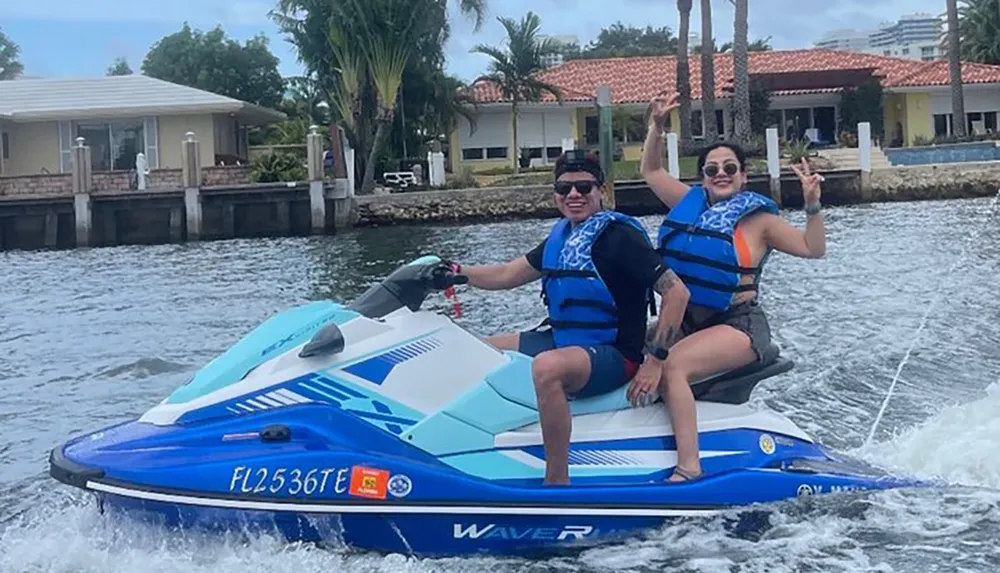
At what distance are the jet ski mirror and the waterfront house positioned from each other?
37.9m

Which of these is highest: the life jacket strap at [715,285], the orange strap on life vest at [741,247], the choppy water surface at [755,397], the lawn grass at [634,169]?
the lawn grass at [634,169]

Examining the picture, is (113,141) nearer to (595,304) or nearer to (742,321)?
(742,321)

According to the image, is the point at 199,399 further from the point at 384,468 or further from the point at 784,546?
the point at 784,546

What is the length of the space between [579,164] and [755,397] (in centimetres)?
359

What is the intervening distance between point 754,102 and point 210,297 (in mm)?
31525

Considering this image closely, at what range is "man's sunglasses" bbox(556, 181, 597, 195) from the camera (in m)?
5.05

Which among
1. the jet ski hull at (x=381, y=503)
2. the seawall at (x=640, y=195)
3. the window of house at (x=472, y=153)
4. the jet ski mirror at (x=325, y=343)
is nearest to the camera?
the jet ski hull at (x=381, y=503)

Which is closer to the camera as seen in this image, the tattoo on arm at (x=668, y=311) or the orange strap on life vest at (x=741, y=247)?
the tattoo on arm at (x=668, y=311)

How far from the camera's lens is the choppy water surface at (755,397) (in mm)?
4836

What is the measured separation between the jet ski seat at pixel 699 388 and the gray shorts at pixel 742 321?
0.21ft

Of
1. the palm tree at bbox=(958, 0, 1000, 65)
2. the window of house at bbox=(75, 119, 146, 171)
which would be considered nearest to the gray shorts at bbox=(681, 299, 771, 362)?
the window of house at bbox=(75, 119, 146, 171)

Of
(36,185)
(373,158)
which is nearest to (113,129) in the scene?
(36,185)

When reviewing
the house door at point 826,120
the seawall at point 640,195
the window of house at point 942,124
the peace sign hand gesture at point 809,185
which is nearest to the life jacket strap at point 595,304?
the peace sign hand gesture at point 809,185

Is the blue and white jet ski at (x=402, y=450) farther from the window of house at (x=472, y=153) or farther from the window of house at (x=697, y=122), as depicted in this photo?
the window of house at (x=697, y=122)
